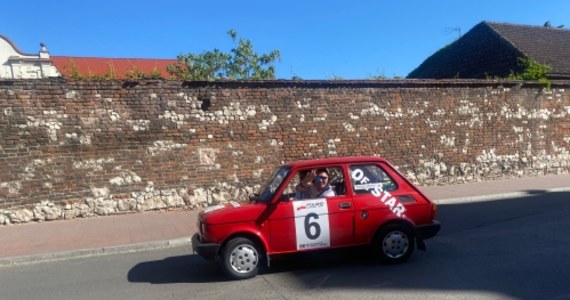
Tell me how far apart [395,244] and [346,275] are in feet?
2.89

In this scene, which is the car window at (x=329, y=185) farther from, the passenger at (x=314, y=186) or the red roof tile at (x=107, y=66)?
the red roof tile at (x=107, y=66)

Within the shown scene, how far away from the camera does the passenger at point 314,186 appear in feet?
21.3

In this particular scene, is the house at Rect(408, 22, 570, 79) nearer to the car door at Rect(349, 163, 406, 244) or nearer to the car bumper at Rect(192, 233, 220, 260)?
the car door at Rect(349, 163, 406, 244)

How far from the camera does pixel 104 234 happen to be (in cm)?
962

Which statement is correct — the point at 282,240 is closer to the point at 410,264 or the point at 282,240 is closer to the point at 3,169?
the point at 410,264

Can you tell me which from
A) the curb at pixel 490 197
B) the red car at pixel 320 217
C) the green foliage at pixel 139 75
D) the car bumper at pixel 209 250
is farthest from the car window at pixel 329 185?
the green foliage at pixel 139 75

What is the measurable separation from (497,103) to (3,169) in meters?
14.8

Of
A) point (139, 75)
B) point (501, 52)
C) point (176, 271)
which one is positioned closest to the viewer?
point (176, 271)

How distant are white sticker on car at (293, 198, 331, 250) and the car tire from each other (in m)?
0.71

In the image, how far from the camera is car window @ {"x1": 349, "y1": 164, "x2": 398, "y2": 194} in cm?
659

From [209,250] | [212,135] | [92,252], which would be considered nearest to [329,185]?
[209,250]

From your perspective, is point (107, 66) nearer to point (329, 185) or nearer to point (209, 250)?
point (209, 250)

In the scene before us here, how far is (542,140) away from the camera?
56.9 feet

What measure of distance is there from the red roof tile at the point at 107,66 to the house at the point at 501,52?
45.3 ft
